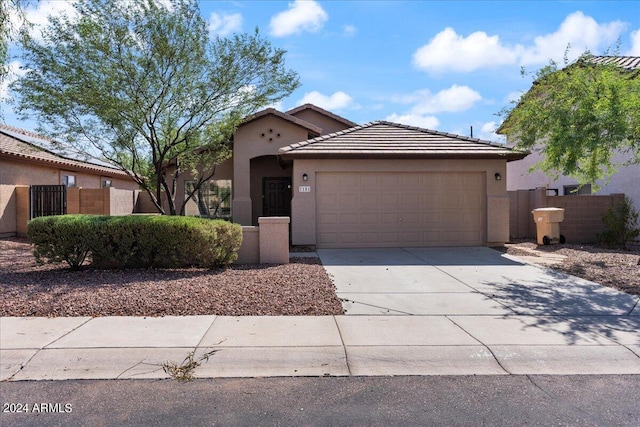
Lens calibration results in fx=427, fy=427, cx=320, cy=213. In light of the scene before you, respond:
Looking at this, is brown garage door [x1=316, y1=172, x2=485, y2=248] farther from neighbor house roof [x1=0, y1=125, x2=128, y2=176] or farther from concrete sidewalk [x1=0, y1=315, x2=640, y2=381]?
neighbor house roof [x1=0, y1=125, x2=128, y2=176]

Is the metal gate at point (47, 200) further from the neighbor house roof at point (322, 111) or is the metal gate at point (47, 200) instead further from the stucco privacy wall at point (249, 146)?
the neighbor house roof at point (322, 111)

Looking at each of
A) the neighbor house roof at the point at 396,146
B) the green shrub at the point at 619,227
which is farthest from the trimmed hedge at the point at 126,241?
the green shrub at the point at 619,227

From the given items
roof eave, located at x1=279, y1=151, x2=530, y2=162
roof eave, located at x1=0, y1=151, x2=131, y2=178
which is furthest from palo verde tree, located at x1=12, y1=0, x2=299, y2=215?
roof eave, located at x1=0, y1=151, x2=131, y2=178

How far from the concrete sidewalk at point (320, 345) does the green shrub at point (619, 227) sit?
31.6 feet

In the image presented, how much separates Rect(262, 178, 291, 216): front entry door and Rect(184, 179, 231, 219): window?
1.51 metres

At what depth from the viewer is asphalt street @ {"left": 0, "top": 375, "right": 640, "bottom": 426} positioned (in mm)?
3557

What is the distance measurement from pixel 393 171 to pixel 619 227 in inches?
311

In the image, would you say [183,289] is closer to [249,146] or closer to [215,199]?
[249,146]

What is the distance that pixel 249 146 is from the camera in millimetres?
15922

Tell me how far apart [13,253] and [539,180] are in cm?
2103

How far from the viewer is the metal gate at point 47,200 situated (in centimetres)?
1452

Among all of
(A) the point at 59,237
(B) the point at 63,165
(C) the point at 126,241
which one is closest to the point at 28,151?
(B) the point at 63,165

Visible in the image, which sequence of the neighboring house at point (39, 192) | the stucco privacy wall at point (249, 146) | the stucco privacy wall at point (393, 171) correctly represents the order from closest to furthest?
the stucco privacy wall at point (393, 171) < the neighboring house at point (39, 192) < the stucco privacy wall at point (249, 146)

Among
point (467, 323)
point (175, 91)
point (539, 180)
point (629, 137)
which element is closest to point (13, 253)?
point (175, 91)
